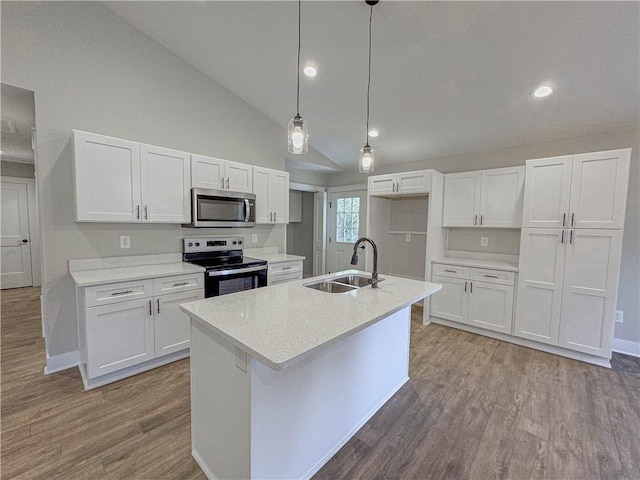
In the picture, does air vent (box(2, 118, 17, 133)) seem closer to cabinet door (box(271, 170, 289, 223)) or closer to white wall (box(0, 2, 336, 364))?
white wall (box(0, 2, 336, 364))

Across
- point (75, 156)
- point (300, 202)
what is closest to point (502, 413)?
A: point (75, 156)

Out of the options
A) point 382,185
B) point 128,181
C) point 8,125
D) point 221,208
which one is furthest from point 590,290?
point 8,125

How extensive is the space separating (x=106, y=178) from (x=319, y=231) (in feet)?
13.4

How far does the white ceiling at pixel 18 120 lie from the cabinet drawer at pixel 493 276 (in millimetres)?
4898

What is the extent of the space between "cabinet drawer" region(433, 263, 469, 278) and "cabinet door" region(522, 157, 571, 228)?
859 mm

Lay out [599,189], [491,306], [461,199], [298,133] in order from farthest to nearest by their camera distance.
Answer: [461,199] < [491,306] < [599,189] < [298,133]

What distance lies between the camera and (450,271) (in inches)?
145

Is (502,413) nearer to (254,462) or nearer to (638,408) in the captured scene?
(638,408)

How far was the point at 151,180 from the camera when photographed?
2.76 meters

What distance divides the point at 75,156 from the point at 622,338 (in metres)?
5.74

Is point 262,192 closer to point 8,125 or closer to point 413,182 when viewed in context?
point 413,182

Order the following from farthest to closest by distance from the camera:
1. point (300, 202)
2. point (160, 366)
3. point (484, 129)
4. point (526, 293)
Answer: point (300, 202)
point (484, 129)
point (526, 293)
point (160, 366)

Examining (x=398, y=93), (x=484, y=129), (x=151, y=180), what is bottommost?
(x=151, y=180)

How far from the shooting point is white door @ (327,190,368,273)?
541cm
